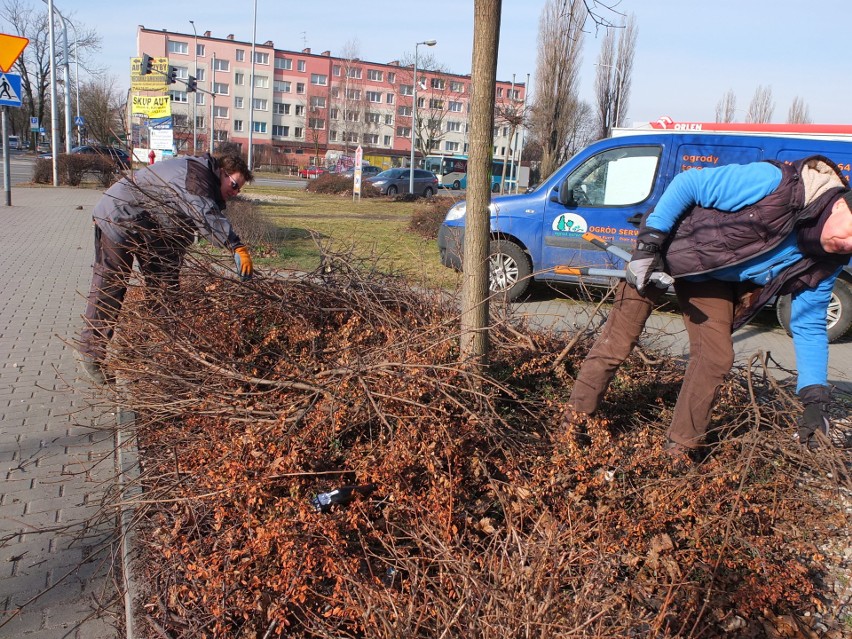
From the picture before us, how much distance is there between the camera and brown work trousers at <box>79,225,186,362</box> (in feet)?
13.0

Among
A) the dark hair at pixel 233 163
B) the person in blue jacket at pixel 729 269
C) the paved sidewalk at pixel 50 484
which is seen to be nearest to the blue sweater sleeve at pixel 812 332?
the person in blue jacket at pixel 729 269

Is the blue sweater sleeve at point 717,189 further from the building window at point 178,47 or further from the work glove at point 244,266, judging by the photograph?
the building window at point 178,47

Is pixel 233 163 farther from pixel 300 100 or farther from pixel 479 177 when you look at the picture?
pixel 300 100

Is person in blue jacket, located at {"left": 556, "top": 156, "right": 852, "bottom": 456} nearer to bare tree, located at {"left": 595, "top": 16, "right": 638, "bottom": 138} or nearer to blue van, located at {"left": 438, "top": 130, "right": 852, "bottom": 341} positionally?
blue van, located at {"left": 438, "top": 130, "right": 852, "bottom": 341}

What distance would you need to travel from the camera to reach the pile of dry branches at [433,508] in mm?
2209

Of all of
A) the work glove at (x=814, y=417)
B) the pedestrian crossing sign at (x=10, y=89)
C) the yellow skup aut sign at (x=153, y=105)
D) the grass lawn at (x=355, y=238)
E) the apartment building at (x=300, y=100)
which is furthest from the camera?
the apartment building at (x=300, y=100)

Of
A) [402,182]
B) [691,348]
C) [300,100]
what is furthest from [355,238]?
[300,100]

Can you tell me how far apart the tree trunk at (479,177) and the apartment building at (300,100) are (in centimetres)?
6465

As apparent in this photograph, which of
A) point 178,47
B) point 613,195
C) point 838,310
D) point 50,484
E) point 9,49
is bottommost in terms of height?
point 50,484

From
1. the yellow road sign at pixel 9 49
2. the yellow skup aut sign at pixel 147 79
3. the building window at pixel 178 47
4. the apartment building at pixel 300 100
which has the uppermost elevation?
the building window at pixel 178 47

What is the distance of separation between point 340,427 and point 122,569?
1.02 m

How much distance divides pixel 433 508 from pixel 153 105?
1020 inches

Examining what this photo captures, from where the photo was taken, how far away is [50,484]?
350 cm

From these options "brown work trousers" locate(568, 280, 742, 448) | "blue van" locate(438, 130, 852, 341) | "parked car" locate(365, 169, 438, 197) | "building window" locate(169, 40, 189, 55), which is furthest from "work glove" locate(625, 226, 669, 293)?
"building window" locate(169, 40, 189, 55)
